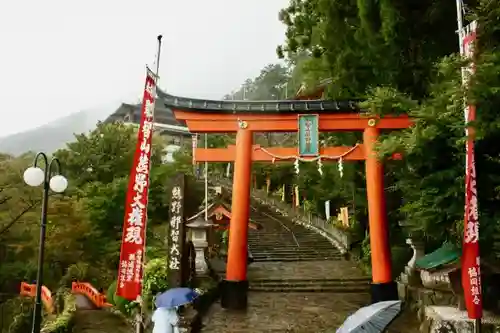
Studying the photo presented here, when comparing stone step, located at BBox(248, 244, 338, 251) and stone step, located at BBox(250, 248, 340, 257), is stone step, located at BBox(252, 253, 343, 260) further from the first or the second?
stone step, located at BBox(248, 244, 338, 251)

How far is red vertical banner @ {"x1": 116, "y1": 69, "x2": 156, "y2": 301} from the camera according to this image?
7.58 m

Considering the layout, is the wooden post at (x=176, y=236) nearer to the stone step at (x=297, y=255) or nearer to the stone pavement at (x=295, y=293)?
the stone pavement at (x=295, y=293)

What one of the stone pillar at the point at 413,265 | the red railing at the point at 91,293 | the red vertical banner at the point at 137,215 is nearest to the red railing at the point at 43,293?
the red railing at the point at 91,293

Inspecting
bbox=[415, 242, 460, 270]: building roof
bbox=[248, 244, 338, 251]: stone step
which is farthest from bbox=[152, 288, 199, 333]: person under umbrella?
bbox=[248, 244, 338, 251]: stone step

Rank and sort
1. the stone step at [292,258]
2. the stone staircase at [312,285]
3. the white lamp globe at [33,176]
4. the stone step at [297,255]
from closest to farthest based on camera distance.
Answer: the white lamp globe at [33,176] → the stone staircase at [312,285] → the stone step at [292,258] → the stone step at [297,255]

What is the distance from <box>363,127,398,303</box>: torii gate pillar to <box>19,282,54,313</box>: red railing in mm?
12226

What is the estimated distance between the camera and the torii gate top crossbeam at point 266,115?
1346 centimetres

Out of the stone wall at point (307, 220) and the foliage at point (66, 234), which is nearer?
the foliage at point (66, 234)

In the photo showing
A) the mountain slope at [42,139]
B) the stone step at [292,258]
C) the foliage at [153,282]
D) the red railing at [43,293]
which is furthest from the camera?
the mountain slope at [42,139]

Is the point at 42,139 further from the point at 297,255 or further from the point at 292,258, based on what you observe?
the point at 292,258

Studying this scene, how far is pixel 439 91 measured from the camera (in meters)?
7.56

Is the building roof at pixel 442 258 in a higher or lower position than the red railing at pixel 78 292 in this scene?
higher

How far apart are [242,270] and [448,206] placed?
6675 mm

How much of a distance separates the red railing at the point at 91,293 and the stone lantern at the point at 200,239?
4.58 meters
